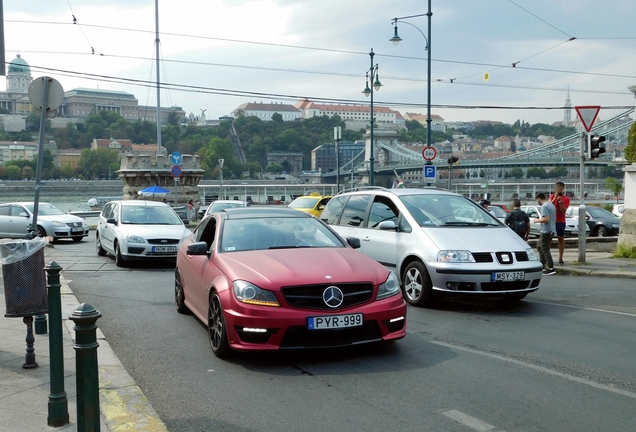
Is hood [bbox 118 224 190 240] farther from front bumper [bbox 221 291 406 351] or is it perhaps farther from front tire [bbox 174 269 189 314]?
front bumper [bbox 221 291 406 351]

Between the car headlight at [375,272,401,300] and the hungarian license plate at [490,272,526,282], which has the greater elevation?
the car headlight at [375,272,401,300]

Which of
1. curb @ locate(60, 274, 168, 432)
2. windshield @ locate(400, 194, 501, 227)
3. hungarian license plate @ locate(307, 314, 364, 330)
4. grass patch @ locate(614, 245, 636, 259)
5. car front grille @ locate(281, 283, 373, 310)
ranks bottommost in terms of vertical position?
curb @ locate(60, 274, 168, 432)

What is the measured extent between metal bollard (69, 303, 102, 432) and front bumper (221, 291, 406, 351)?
6.86 ft

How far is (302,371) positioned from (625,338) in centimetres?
355

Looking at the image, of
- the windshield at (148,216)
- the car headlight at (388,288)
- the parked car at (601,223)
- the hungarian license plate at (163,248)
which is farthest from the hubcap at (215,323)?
the parked car at (601,223)

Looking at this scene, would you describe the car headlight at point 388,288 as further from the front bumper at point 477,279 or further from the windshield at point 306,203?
the windshield at point 306,203

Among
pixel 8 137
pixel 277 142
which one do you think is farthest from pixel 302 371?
pixel 8 137

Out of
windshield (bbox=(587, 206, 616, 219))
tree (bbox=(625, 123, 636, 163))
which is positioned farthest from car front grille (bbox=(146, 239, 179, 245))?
windshield (bbox=(587, 206, 616, 219))

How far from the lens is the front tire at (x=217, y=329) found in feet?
19.5

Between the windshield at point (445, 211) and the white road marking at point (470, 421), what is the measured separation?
4.96 m

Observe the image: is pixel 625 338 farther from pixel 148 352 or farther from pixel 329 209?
pixel 329 209

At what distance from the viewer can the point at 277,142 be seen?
133 metres

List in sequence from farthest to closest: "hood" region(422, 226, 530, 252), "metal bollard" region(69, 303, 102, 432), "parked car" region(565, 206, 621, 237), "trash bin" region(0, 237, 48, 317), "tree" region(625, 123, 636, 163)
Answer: "parked car" region(565, 206, 621, 237) < "tree" region(625, 123, 636, 163) < "hood" region(422, 226, 530, 252) < "trash bin" region(0, 237, 48, 317) < "metal bollard" region(69, 303, 102, 432)

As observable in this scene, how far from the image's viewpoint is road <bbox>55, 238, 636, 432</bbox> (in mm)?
4406
